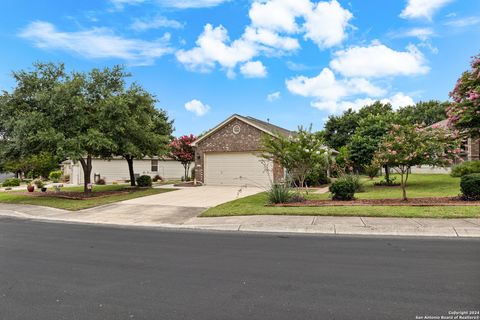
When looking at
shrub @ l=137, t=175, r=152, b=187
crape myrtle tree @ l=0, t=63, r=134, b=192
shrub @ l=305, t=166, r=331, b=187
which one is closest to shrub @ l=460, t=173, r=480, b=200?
shrub @ l=305, t=166, r=331, b=187

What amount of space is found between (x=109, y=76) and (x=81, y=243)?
44.3 feet

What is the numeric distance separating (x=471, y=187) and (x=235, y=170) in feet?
48.8

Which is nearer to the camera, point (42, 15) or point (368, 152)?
point (42, 15)

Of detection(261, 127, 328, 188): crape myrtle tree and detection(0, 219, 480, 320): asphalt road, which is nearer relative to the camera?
detection(0, 219, 480, 320): asphalt road

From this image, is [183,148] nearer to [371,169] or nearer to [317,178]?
[317,178]

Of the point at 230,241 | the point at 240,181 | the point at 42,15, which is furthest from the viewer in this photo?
the point at 240,181

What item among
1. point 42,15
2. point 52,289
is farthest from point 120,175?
point 52,289

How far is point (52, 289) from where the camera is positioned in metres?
4.71

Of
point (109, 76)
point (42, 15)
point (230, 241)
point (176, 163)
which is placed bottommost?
point (230, 241)

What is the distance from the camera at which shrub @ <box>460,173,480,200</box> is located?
11380 millimetres

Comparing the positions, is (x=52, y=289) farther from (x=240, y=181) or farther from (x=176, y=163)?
(x=176, y=163)

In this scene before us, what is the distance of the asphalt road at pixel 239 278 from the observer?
3.92 metres

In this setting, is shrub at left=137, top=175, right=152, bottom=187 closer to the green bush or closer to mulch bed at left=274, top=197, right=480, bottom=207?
mulch bed at left=274, top=197, right=480, bottom=207

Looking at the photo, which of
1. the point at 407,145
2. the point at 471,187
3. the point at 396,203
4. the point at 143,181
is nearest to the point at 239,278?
the point at 396,203
